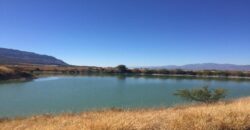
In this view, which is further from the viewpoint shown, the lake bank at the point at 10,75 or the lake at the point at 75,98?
the lake bank at the point at 10,75

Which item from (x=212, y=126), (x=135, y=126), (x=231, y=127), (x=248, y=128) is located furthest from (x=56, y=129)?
(x=248, y=128)

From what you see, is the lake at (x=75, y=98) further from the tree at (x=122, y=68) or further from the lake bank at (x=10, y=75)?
the tree at (x=122, y=68)

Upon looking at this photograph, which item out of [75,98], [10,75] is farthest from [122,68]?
[75,98]

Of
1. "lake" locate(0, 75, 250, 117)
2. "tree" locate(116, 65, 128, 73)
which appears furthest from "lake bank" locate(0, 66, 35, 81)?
"tree" locate(116, 65, 128, 73)

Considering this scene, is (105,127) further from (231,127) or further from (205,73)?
(205,73)

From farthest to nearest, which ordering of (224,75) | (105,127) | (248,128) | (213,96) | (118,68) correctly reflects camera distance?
(118,68), (224,75), (213,96), (248,128), (105,127)

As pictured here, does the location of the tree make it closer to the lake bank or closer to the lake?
the lake bank

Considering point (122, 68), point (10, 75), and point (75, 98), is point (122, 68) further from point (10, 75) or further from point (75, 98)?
point (75, 98)

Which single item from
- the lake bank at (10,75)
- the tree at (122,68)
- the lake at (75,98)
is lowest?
the lake at (75,98)

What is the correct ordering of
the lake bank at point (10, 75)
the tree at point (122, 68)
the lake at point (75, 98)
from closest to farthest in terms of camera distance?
the lake at point (75, 98) < the lake bank at point (10, 75) < the tree at point (122, 68)

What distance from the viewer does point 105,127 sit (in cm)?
688

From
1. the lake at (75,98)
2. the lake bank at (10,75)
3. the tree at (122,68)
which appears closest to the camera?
the lake at (75,98)

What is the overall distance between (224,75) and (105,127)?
98.4 meters

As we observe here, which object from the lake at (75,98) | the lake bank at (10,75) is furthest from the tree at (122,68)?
the lake at (75,98)
